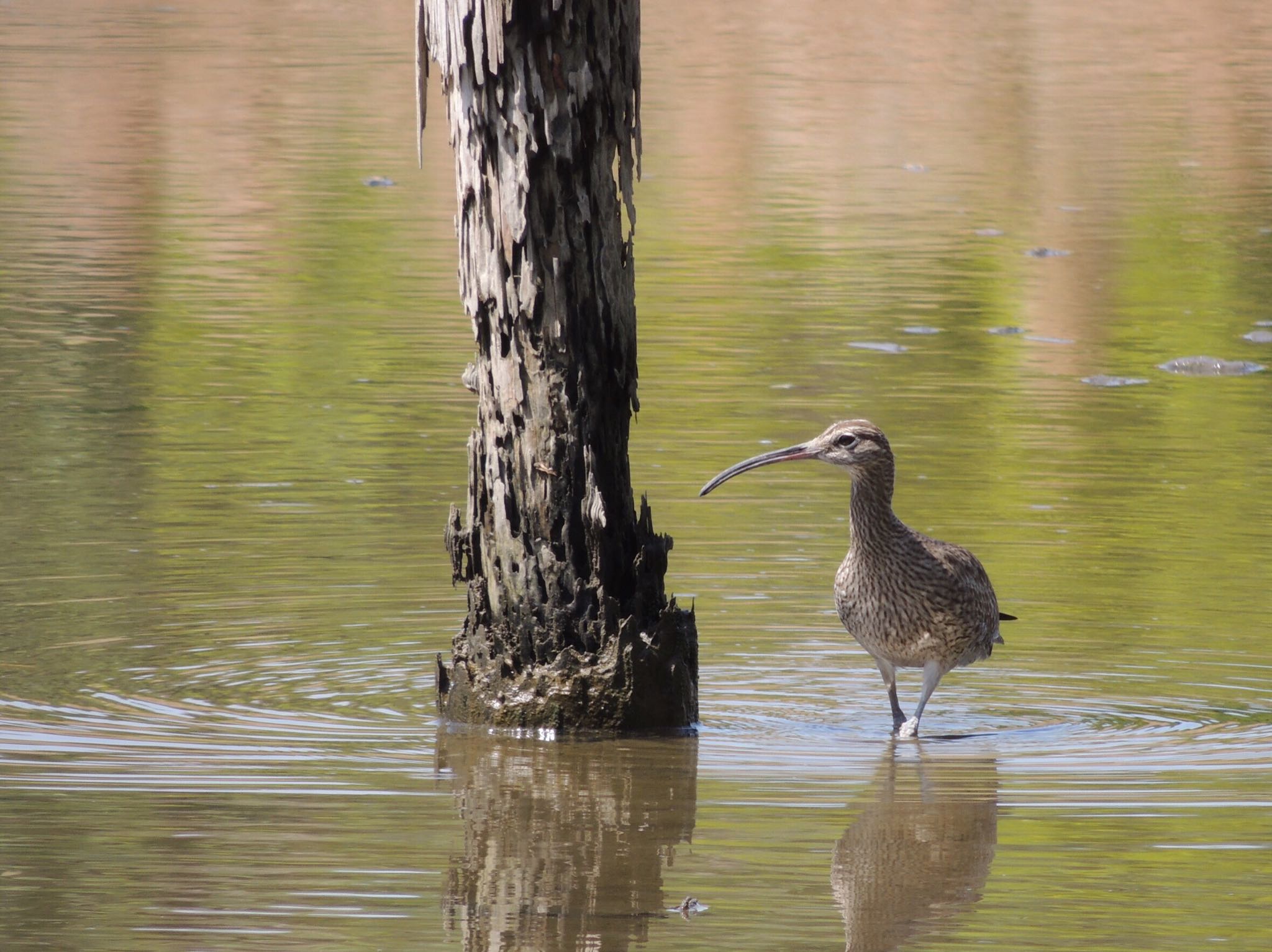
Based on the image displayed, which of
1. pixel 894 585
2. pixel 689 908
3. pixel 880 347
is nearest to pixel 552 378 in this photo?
pixel 894 585

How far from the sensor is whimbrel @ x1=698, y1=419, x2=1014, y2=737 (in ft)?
27.2

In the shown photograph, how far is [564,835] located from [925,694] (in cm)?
204

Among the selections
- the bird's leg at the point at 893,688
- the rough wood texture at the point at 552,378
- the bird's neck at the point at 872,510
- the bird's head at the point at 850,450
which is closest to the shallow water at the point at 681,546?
the bird's leg at the point at 893,688

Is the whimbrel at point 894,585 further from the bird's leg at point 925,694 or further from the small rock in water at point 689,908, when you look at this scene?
the small rock in water at point 689,908

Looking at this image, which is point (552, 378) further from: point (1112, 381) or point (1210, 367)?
point (1210, 367)

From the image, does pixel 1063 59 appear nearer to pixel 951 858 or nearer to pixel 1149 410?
pixel 1149 410

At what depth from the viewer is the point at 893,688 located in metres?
8.36

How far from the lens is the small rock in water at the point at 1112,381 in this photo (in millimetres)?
14289

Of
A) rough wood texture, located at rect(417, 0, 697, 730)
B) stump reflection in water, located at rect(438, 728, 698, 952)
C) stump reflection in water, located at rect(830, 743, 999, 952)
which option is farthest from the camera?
rough wood texture, located at rect(417, 0, 697, 730)

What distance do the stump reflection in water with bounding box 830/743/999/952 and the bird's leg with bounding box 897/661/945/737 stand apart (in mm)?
205

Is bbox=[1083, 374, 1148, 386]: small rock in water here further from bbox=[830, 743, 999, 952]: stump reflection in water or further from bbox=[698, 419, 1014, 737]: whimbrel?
bbox=[830, 743, 999, 952]: stump reflection in water

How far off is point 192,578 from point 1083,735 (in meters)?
3.85

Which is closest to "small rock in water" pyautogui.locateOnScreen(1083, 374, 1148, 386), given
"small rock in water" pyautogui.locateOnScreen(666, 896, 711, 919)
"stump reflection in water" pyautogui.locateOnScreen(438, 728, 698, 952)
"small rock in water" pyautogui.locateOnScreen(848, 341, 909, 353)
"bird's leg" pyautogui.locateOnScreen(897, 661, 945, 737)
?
"small rock in water" pyautogui.locateOnScreen(848, 341, 909, 353)

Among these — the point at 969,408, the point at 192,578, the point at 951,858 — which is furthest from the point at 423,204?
the point at 951,858
